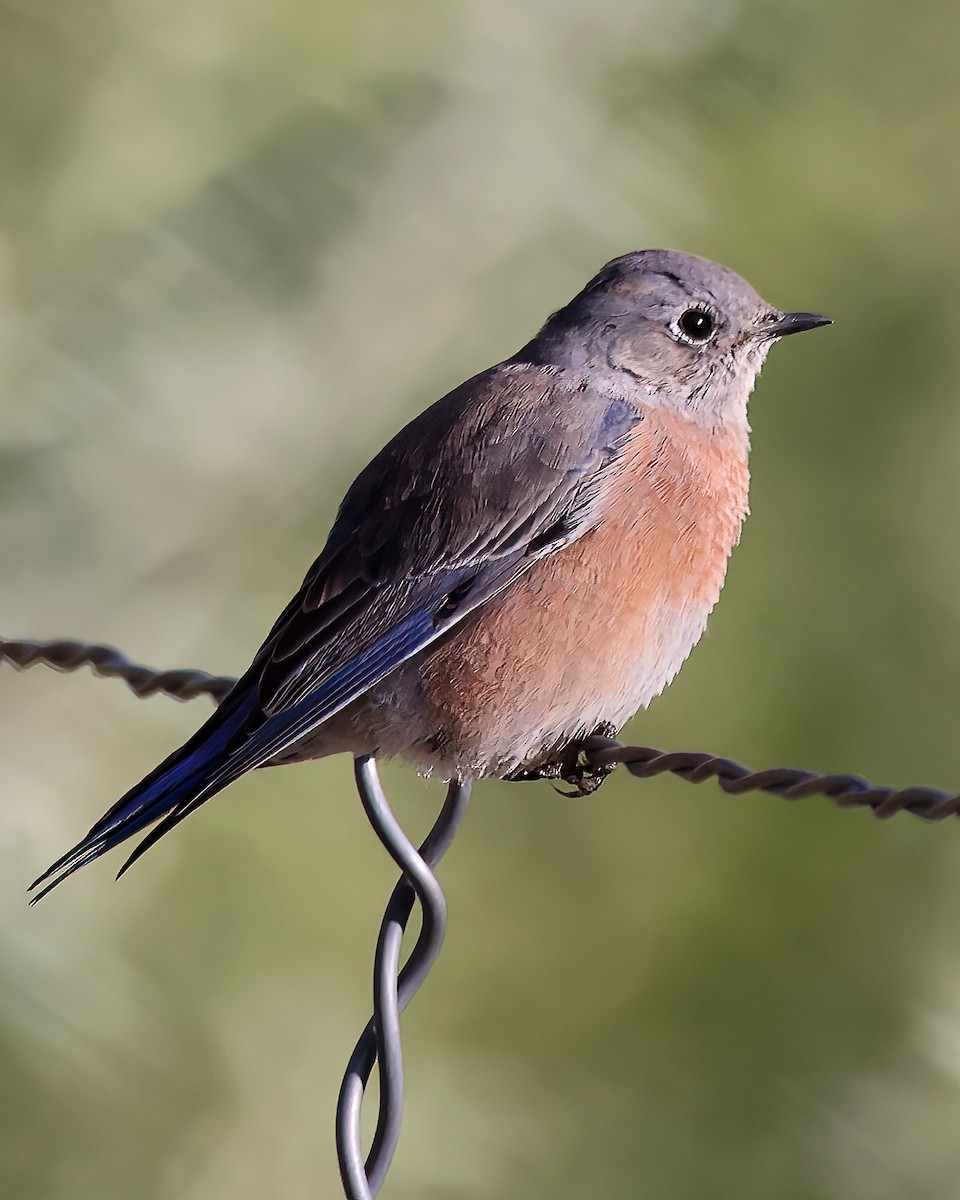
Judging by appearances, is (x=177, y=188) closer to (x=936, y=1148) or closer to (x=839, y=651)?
(x=839, y=651)

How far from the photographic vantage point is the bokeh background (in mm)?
4504

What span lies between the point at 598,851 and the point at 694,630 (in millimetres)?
1767

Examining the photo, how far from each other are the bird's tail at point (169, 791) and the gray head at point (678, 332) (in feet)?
3.43

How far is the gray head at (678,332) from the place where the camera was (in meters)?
3.23

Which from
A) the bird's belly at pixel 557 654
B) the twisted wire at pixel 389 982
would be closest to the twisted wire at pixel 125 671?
the bird's belly at pixel 557 654

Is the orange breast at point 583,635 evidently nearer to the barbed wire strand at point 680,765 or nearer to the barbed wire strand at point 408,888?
the barbed wire strand at point 680,765

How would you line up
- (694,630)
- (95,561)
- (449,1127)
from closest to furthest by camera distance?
(694,630), (449,1127), (95,561)

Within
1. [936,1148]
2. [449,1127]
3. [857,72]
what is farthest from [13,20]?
[936,1148]

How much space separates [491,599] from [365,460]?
84.4 inches

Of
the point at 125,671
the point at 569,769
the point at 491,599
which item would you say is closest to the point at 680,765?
the point at 491,599

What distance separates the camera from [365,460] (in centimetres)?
492

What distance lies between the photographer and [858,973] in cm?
450

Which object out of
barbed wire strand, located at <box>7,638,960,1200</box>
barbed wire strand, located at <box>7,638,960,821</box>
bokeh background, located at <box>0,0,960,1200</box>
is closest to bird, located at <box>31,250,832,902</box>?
barbed wire strand, located at <box>7,638,960,821</box>

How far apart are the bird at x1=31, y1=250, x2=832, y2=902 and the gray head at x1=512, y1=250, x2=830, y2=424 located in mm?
124
